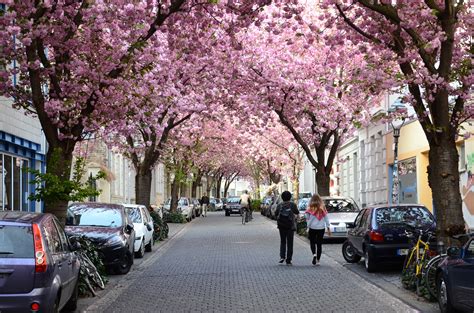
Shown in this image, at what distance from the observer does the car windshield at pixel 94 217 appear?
15281 millimetres

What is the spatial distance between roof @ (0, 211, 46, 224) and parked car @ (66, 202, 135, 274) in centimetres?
560

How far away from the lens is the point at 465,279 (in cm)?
829

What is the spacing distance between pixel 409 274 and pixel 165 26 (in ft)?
21.2

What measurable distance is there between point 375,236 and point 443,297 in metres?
4.98

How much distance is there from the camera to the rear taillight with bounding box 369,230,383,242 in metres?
14.2

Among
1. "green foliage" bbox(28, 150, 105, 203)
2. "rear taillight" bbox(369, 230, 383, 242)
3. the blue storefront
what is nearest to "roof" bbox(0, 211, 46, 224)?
"green foliage" bbox(28, 150, 105, 203)

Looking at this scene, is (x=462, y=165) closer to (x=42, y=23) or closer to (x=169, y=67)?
(x=169, y=67)

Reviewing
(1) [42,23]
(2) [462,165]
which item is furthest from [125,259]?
(2) [462,165]

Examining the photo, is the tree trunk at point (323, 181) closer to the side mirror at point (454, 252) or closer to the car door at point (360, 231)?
the car door at point (360, 231)

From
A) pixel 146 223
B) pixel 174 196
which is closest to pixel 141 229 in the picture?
pixel 146 223

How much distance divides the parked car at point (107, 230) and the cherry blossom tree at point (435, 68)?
240 inches

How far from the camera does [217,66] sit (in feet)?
73.1

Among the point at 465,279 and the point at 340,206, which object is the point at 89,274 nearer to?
the point at 465,279

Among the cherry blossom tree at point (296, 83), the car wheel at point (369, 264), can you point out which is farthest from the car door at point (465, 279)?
the cherry blossom tree at point (296, 83)
